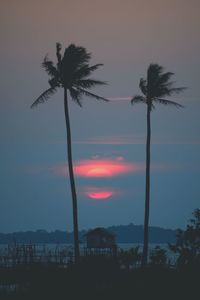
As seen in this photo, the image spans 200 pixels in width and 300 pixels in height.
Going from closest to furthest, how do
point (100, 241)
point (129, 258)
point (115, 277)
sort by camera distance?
point (115, 277), point (129, 258), point (100, 241)

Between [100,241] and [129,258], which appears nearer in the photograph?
[129,258]

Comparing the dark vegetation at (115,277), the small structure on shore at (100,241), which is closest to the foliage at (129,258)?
the dark vegetation at (115,277)

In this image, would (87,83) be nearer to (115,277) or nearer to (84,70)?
(84,70)

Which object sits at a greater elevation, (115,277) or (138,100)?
(138,100)

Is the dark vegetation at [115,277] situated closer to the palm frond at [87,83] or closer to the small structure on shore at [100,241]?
the small structure on shore at [100,241]

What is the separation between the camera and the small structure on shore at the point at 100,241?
6238 cm

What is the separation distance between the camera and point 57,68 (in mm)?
54781

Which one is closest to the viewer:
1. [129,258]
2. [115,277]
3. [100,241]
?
[115,277]

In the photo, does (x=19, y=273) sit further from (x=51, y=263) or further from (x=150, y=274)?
(x=150, y=274)

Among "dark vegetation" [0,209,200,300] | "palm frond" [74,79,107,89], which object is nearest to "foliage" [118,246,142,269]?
"dark vegetation" [0,209,200,300]

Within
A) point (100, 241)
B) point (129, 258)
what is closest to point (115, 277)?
point (129, 258)

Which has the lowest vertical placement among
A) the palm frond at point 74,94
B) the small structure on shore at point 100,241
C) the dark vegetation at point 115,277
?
the dark vegetation at point 115,277

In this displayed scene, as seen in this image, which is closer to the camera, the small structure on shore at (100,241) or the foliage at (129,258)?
the foliage at (129,258)

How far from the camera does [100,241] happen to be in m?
64.1
